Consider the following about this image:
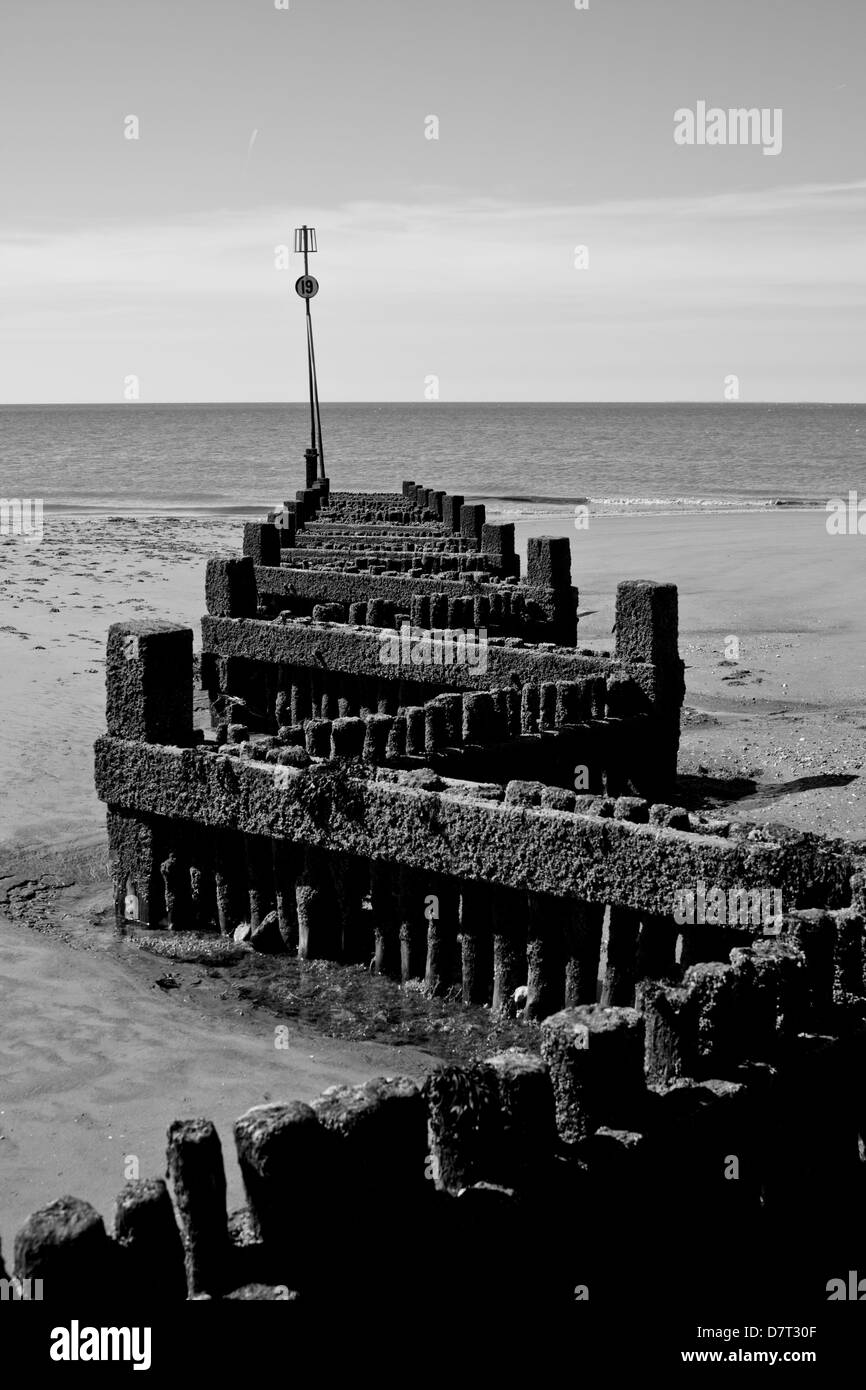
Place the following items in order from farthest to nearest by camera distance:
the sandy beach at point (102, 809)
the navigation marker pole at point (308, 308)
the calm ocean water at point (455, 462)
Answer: the calm ocean water at point (455, 462), the navigation marker pole at point (308, 308), the sandy beach at point (102, 809)

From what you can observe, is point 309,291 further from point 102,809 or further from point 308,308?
point 102,809

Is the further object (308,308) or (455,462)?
(455,462)

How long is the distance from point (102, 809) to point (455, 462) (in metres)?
81.2

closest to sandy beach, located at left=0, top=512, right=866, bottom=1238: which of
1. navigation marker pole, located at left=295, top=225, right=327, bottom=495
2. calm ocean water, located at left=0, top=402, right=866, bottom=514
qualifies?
navigation marker pole, located at left=295, top=225, right=327, bottom=495

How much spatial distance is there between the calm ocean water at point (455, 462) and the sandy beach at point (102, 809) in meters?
27.4

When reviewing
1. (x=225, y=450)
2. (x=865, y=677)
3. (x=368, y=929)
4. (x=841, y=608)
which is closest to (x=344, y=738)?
(x=368, y=929)

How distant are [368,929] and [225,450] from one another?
96122 mm

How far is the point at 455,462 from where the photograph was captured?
9075 cm

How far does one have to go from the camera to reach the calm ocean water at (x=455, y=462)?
196ft

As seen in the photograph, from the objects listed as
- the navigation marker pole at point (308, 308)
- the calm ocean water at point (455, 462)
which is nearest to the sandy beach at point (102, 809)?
the navigation marker pole at point (308, 308)

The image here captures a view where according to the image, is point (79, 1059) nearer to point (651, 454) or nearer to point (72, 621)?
point (72, 621)

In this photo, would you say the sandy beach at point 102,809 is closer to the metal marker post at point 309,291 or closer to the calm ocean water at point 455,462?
the metal marker post at point 309,291

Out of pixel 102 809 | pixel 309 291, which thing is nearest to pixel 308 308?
pixel 309 291
